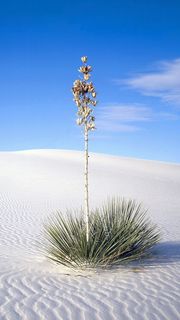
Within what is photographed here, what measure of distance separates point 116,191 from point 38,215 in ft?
31.1

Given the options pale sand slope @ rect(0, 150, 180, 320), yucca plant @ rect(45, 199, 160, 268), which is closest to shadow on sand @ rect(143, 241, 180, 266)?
pale sand slope @ rect(0, 150, 180, 320)

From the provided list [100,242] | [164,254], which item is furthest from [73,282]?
[164,254]

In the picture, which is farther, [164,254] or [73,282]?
[164,254]

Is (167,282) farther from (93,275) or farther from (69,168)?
(69,168)

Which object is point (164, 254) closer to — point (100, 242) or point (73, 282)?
point (100, 242)

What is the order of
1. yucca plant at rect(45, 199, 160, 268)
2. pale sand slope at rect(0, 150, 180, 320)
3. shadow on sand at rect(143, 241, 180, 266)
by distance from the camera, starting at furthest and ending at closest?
shadow on sand at rect(143, 241, 180, 266) < yucca plant at rect(45, 199, 160, 268) < pale sand slope at rect(0, 150, 180, 320)

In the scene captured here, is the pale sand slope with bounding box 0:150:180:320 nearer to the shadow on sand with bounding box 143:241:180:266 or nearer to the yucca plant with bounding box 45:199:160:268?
the shadow on sand with bounding box 143:241:180:266

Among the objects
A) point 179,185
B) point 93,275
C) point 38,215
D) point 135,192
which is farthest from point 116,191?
point 93,275

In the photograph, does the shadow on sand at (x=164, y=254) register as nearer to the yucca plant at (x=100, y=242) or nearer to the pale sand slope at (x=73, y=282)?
the pale sand slope at (x=73, y=282)

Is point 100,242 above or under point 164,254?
above

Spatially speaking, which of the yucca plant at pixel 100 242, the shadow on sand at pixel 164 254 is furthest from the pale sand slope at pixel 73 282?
the yucca plant at pixel 100 242

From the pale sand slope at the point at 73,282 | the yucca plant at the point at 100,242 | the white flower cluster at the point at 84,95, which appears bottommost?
the pale sand slope at the point at 73,282

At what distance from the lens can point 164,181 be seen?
30.5 metres

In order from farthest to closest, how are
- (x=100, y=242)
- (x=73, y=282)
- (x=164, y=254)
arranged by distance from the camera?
(x=164, y=254) < (x=100, y=242) < (x=73, y=282)
